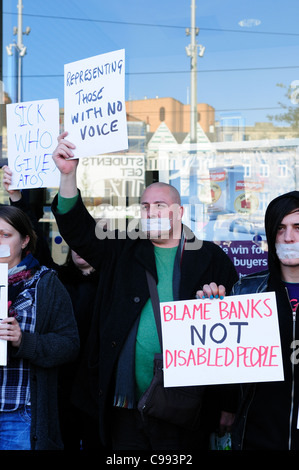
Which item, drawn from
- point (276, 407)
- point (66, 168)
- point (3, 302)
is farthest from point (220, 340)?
point (66, 168)

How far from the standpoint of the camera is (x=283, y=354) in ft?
7.04

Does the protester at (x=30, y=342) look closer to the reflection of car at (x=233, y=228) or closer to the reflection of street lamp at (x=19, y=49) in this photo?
the reflection of car at (x=233, y=228)

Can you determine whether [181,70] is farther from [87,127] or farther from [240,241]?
[87,127]

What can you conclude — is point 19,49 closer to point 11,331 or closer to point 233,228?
point 233,228

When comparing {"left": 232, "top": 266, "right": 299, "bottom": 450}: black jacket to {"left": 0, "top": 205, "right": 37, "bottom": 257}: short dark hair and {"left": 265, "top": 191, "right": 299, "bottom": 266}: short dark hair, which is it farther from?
{"left": 0, "top": 205, "right": 37, "bottom": 257}: short dark hair

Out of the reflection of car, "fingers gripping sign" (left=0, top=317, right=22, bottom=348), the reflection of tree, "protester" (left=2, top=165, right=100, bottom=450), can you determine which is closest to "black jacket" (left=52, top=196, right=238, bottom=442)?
"fingers gripping sign" (left=0, top=317, right=22, bottom=348)

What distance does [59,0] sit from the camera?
5.41m

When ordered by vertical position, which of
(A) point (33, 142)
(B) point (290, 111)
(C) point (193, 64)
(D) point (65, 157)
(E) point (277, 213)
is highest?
(C) point (193, 64)

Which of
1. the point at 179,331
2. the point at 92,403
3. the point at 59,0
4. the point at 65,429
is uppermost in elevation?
the point at 59,0

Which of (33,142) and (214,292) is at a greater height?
(33,142)

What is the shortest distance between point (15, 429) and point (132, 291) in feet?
2.56

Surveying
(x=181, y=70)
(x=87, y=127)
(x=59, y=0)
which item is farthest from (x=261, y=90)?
(x=87, y=127)

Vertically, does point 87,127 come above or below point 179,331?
above
